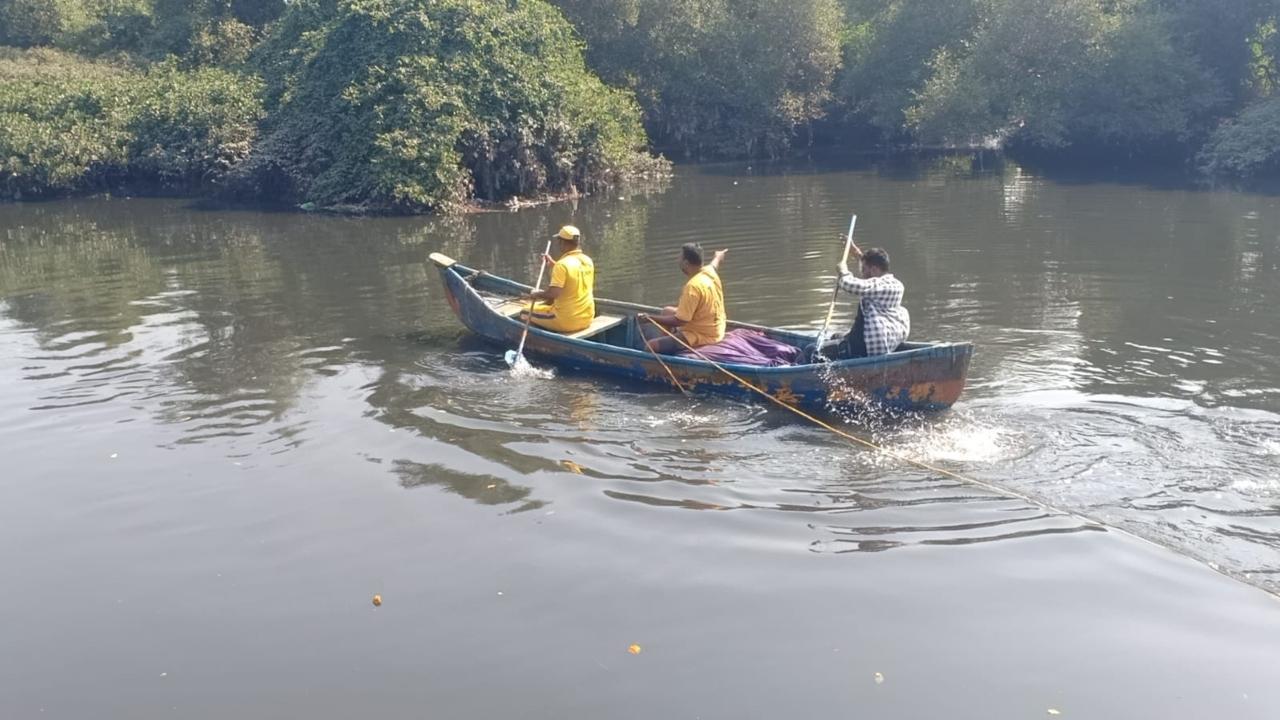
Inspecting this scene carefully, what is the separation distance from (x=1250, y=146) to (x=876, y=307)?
66.9 ft

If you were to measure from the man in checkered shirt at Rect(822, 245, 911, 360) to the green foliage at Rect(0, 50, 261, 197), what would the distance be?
1927cm

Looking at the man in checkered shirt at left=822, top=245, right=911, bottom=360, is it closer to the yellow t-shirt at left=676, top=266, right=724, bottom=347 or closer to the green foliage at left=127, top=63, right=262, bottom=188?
the yellow t-shirt at left=676, top=266, right=724, bottom=347

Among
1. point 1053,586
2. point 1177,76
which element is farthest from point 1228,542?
point 1177,76

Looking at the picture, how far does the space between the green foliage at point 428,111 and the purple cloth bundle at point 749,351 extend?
13.2 m

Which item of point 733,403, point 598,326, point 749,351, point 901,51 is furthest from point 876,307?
point 901,51

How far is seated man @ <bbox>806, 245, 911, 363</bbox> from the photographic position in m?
9.22

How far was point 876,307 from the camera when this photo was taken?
9.30 metres

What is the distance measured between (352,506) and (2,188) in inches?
929

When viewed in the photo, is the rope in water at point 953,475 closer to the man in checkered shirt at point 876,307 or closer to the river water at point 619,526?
the river water at point 619,526

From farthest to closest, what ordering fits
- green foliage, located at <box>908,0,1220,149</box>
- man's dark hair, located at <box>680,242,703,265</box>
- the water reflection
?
green foliage, located at <box>908,0,1220,149</box> < man's dark hair, located at <box>680,242,703,265</box> < the water reflection

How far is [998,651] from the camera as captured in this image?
5.73 m

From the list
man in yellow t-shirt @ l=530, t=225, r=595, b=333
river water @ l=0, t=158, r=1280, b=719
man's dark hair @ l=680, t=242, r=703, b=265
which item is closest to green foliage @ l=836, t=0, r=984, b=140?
river water @ l=0, t=158, r=1280, b=719

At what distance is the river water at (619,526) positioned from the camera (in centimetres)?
557

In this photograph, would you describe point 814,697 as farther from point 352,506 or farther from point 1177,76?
point 1177,76
